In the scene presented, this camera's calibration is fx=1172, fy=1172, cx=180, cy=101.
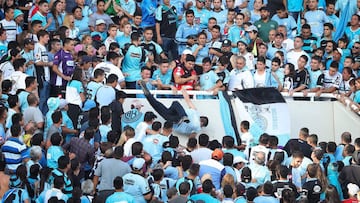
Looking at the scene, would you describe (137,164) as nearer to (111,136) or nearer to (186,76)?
(111,136)

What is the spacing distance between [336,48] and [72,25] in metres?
5.14

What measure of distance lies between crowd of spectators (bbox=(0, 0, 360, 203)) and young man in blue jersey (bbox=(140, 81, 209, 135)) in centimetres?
4

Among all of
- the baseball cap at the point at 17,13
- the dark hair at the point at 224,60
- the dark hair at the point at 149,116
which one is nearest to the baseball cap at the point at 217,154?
the dark hair at the point at 149,116

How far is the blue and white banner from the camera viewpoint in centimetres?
2003

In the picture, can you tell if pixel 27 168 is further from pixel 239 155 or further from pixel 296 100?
pixel 296 100

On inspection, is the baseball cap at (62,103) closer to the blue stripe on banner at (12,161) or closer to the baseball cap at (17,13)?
the blue stripe on banner at (12,161)

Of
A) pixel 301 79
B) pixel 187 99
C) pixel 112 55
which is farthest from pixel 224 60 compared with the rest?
pixel 112 55

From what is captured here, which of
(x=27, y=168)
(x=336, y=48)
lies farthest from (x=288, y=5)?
(x=27, y=168)

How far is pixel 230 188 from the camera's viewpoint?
15773 mm

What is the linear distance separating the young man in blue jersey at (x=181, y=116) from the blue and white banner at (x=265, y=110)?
0.73 metres

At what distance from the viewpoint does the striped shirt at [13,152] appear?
55.5ft

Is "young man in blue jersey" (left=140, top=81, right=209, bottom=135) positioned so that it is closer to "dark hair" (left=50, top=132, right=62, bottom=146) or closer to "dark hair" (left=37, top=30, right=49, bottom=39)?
"dark hair" (left=37, top=30, right=49, bottom=39)

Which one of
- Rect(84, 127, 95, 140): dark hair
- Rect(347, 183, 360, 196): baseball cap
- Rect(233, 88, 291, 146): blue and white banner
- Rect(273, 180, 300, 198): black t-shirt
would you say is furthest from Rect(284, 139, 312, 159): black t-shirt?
Rect(84, 127, 95, 140): dark hair

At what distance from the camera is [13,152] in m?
17.0
